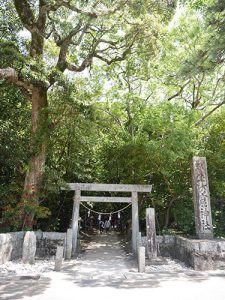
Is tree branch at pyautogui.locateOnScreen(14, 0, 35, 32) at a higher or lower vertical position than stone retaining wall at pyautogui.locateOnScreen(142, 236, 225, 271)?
higher

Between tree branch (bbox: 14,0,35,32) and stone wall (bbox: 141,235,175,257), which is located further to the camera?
stone wall (bbox: 141,235,175,257)

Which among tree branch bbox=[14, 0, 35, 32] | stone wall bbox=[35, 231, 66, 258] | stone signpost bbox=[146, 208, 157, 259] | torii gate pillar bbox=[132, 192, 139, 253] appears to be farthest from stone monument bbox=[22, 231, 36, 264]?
tree branch bbox=[14, 0, 35, 32]

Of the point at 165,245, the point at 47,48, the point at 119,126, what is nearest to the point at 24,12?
the point at 47,48

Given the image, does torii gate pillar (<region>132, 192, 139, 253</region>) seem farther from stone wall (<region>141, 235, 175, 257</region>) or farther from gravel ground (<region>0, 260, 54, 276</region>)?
gravel ground (<region>0, 260, 54, 276</region>)

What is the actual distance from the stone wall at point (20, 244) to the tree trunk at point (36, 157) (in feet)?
3.01

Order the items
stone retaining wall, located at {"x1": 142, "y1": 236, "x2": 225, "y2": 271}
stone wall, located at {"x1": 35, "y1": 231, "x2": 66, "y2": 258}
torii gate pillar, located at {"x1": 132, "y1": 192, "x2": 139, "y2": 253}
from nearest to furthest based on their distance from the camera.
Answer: stone retaining wall, located at {"x1": 142, "y1": 236, "x2": 225, "y2": 271}
stone wall, located at {"x1": 35, "y1": 231, "x2": 66, "y2": 258}
torii gate pillar, located at {"x1": 132, "y1": 192, "x2": 139, "y2": 253}

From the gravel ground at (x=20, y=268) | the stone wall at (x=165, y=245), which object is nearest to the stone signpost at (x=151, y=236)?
the stone wall at (x=165, y=245)

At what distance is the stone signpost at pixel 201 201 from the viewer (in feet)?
35.3

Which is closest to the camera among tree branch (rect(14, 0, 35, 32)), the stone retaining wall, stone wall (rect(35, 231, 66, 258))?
the stone retaining wall

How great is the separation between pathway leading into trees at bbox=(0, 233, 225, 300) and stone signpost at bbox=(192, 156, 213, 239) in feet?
6.93

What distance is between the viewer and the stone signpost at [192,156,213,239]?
10.8 metres

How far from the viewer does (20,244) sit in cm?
1084

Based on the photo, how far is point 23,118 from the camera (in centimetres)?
1438

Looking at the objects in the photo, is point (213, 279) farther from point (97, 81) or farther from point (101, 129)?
point (97, 81)
